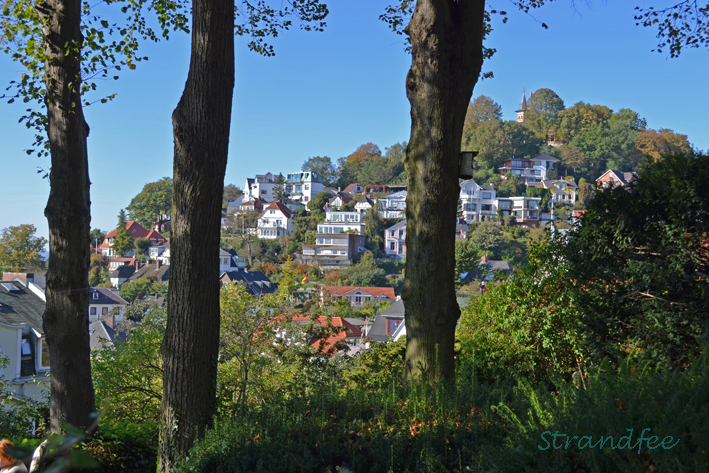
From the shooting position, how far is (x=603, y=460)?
238 cm

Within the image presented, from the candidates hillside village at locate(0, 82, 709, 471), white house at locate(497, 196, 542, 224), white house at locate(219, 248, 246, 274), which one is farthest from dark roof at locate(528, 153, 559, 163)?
hillside village at locate(0, 82, 709, 471)

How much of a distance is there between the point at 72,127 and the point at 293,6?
3.51 m

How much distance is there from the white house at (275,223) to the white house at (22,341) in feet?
229

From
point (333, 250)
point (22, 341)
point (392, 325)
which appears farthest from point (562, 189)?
point (22, 341)

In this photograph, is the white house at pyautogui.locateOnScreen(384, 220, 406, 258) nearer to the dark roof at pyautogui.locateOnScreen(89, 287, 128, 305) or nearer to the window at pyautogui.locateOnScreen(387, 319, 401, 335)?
the dark roof at pyautogui.locateOnScreen(89, 287, 128, 305)

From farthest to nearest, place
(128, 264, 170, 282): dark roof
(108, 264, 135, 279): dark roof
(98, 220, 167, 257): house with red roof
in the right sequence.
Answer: (98, 220, 167, 257): house with red roof < (108, 264, 135, 279): dark roof < (128, 264, 170, 282): dark roof

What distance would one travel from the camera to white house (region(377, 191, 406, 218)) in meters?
92.2

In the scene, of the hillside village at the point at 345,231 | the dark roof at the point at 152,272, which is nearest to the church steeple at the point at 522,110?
the hillside village at the point at 345,231

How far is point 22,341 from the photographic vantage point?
720 inches

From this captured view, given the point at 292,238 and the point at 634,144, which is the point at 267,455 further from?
the point at 634,144

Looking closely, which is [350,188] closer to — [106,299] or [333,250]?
[333,250]

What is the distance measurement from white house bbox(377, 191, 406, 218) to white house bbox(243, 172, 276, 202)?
33.7 metres

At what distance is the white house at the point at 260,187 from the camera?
11938 centimetres

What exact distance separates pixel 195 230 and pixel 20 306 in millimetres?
19458
